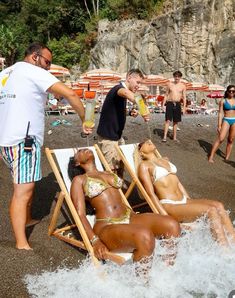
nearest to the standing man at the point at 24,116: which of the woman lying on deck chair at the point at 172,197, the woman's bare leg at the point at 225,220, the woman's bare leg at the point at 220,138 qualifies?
the woman lying on deck chair at the point at 172,197

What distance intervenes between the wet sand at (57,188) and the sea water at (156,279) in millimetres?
176

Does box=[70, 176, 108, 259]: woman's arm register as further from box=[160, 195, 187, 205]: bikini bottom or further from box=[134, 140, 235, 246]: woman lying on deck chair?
box=[160, 195, 187, 205]: bikini bottom

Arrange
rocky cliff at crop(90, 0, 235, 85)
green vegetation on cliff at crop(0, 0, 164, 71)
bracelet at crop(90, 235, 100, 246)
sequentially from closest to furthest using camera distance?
bracelet at crop(90, 235, 100, 246) < rocky cliff at crop(90, 0, 235, 85) < green vegetation on cliff at crop(0, 0, 164, 71)

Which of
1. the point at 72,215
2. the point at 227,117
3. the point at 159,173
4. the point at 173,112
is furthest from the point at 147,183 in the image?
the point at 173,112

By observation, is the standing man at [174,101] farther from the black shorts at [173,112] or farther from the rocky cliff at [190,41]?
the rocky cliff at [190,41]

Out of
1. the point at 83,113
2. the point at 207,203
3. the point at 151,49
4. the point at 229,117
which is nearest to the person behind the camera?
the point at 83,113

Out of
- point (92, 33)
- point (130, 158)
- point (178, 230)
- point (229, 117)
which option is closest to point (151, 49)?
point (92, 33)

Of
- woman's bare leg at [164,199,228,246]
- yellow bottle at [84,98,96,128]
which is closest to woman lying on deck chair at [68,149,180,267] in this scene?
yellow bottle at [84,98,96,128]

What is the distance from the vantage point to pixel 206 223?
3750 millimetres

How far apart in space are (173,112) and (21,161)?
20.0 feet

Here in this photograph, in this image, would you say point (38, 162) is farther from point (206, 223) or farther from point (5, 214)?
point (206, 223)

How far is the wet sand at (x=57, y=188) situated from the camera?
3.35 metres

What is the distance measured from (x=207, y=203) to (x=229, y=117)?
465 centimetres

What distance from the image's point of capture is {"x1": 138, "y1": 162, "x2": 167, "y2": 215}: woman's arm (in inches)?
161
